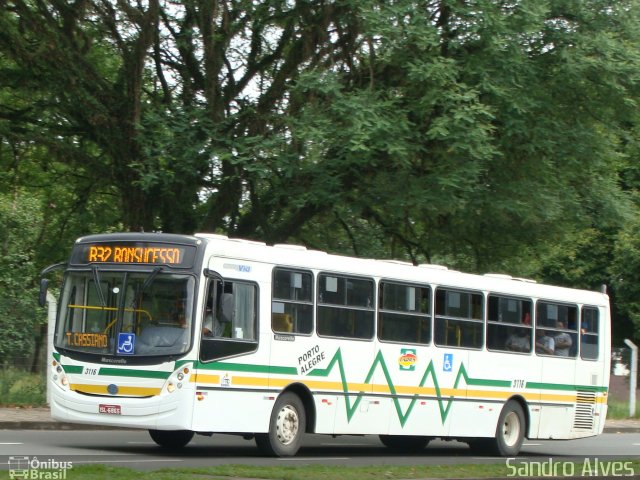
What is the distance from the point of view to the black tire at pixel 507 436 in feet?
69.9

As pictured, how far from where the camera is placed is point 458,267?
1088 inches

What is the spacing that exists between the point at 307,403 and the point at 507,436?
5029mm

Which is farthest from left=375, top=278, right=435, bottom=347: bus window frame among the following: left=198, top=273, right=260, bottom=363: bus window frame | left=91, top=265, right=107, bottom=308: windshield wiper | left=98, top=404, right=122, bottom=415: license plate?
left=98, top=404, right=122, bottom=415: license plate

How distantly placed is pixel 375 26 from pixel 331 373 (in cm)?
570

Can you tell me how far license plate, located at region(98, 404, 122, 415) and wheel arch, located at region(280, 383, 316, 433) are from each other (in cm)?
266

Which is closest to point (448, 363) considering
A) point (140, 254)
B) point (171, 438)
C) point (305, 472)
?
point (171, 438)

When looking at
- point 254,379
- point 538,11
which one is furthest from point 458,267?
point 254,379

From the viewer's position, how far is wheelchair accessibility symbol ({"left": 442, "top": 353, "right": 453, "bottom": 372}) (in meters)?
20.2

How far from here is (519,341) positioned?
21.9 metres

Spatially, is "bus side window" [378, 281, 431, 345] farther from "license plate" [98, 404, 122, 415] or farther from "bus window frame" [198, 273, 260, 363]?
"license plate" [98, 404, 122, 415]

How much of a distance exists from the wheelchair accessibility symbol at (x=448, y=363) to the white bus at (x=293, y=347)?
0.05 m

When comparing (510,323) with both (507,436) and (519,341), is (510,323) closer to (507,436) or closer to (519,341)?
(519,341)

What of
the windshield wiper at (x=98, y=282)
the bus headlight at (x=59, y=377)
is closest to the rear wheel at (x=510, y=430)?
the windshield wiper at (x=98, y=282)

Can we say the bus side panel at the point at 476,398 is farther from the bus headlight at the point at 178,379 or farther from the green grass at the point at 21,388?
the green grass at the point at 21,388
